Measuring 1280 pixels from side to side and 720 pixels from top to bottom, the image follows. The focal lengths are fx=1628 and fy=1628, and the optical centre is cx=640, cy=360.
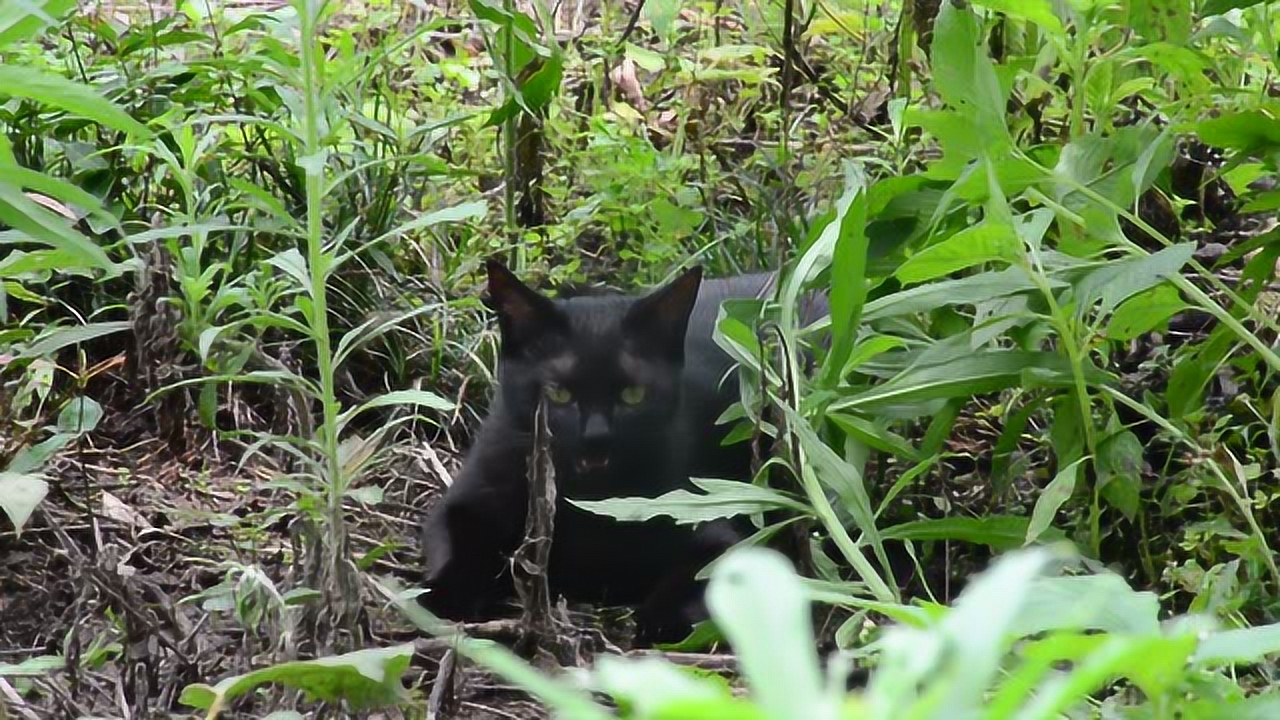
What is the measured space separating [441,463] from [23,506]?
1.00m

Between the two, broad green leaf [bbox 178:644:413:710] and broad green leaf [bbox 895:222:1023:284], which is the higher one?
broad green leaf [bbox 895:222:1023:284]

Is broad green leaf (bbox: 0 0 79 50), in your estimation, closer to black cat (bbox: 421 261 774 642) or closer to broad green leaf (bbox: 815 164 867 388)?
broad green leaf (bbox: 815 164 867 388)

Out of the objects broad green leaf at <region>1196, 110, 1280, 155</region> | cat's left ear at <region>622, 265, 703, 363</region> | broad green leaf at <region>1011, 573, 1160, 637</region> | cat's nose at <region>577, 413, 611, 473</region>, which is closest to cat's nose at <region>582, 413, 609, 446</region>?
cat's nose at <region>577, 413, 611, 473</region>

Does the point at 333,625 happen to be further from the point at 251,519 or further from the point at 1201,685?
the point at 1201,685

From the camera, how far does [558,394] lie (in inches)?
110

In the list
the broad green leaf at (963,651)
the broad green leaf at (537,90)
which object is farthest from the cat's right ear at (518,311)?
the broad green leaf at (963,651)

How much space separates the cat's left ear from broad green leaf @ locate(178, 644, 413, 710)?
1201 mm

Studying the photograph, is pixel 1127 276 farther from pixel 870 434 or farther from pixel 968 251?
pixel 870 434

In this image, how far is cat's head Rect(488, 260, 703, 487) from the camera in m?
2.74

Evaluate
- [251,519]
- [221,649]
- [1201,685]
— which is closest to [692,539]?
[251,519]

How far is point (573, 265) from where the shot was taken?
3.33m

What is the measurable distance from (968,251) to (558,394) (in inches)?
47.2

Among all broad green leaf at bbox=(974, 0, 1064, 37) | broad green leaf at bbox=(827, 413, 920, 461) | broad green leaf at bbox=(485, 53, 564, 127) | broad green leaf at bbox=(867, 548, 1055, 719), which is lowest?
broad green leaf at bbox=(827, 413, 920, 461)

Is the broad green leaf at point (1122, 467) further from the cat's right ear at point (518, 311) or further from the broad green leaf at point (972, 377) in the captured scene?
the cat's right ear at point (518, 311)
